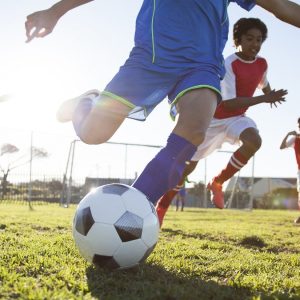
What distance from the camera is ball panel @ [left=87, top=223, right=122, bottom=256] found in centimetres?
212

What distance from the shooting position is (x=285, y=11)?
2508 millimetres

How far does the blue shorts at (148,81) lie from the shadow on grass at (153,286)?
3.64ft

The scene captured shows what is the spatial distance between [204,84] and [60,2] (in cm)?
108

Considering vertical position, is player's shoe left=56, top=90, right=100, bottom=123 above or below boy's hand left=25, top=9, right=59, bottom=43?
below

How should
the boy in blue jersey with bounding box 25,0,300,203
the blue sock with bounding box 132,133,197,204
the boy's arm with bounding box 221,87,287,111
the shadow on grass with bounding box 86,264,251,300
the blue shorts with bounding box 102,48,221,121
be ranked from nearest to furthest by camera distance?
the shadow on grass with bounding box 86,264,251,300
the blue sock with bounding box 132,133,197,204
the boy in blue jersey with bounding box 25,0,300,203
the blue shorts with bounding box 102,48,221,121
the boy's arm with bounding box 221,87,287,111

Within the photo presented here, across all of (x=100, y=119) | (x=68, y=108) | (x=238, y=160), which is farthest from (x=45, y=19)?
(x=238, y=160)

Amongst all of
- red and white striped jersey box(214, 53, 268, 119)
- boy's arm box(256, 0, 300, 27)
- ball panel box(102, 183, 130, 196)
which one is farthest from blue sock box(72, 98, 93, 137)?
red and white striped jersey box(214, 53, 268, 119)

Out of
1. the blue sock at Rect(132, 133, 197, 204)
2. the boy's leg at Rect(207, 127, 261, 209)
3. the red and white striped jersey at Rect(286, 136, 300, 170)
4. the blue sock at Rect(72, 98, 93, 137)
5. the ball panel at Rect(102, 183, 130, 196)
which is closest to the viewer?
the ball panel at Rect(102, 183, 130, 196)

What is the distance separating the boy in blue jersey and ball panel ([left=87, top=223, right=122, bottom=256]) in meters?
0.46

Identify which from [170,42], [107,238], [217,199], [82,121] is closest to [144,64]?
[170,42]

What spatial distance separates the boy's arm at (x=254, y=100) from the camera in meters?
4.07

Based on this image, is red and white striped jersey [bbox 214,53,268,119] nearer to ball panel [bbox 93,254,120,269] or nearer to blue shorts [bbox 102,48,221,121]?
blue shorts [bbox 102,48,221,121]

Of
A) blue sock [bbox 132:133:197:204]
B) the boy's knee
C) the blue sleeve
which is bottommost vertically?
blue sock [bbox 132:133:197:204]

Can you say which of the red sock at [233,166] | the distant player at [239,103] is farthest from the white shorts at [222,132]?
the red sock at [233,166]
